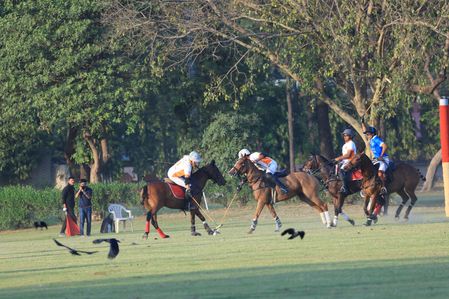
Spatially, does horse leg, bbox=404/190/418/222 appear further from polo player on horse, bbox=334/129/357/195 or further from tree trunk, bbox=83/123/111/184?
tree trunk, bbox=83/123/111/184

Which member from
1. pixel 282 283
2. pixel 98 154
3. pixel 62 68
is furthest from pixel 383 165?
pixel 98 154

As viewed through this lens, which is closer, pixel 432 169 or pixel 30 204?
pixel 30 204

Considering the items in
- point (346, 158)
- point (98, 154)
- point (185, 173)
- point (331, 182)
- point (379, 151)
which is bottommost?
point (331, 182)

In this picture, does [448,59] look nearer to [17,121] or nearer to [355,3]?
[355,3]

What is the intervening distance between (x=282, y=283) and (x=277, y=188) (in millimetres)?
9801

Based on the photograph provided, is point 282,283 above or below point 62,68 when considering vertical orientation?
below

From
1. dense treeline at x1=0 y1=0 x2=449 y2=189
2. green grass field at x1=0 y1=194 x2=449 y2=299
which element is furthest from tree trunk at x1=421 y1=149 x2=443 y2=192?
green grass field at x1=0 y1=194 x2=449 y2=299

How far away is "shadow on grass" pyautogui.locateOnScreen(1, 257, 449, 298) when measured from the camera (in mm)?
6824

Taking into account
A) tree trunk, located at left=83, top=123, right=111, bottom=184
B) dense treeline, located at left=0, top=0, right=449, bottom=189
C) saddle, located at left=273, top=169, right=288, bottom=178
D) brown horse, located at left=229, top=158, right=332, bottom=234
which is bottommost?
brown horse, located at left=229, top=158, right=332, bottom=234

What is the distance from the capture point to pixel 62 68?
1148 inches

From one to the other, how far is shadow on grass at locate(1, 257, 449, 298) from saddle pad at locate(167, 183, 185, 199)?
8.01 meters

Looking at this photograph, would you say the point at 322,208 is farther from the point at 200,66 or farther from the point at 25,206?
the point at 200,66

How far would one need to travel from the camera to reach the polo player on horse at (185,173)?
17.2 metres

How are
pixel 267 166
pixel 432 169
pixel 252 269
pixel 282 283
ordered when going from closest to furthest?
pixel 282 283 < pixel 252 269 < pixel 267 166 < pixel 432 169
